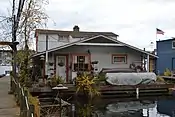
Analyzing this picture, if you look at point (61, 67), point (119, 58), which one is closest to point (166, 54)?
point (119, 58)

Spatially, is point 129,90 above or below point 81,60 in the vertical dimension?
below

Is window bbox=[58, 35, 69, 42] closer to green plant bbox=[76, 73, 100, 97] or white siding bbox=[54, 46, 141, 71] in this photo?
white siding bbox=[54, 46, 141, 71]

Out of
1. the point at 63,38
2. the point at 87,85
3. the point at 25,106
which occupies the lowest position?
the point at 87,85

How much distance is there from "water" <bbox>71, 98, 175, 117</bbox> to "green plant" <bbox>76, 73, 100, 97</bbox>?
809mm

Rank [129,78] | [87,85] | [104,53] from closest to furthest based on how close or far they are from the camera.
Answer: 1. [87,85]
2. [129,78]
3. [104,53]

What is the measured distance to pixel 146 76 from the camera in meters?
23.1

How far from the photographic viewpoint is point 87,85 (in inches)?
795

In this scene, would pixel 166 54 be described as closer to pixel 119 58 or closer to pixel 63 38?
pixel 119 58

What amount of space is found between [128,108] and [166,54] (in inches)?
724

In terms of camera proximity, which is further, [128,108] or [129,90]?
[129,90]

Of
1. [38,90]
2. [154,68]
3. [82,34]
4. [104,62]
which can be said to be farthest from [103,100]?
[154,68]

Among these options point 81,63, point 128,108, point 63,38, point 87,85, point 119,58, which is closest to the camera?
point 128,108

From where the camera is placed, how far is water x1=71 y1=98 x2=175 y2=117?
15.7 m

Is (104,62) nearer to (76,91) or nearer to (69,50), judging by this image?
(69,50)
